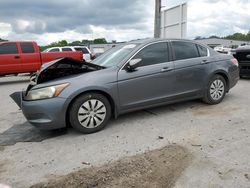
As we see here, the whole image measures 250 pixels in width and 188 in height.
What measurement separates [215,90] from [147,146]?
277 centimetres

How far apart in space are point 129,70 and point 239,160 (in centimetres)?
233

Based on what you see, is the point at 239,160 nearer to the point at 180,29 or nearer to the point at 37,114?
the point at 37,114

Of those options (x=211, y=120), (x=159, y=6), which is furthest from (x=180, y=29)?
(x=211, y=120)

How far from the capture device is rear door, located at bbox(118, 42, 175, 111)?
4.55 meters

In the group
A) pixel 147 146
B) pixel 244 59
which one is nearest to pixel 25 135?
pixel 147 146

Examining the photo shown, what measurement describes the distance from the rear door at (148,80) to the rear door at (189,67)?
193mm

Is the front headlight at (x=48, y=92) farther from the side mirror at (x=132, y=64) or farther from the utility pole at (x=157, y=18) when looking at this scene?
the utility pole at (x=157, y=18)

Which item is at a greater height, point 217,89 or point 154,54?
point 154,54

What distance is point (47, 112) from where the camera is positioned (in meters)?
4.03

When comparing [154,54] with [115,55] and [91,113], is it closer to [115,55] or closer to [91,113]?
[115,55]

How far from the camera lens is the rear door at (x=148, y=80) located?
4.55 meters

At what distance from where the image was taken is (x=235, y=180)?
2.77 m

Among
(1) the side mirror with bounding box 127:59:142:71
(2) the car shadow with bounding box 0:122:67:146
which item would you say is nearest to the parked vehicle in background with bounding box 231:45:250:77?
(1) the side mirror with bounding box 127:59:142:71

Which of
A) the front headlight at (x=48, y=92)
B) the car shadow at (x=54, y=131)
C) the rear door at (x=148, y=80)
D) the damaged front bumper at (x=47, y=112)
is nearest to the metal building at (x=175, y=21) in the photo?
the car shadow at (x=54, y=131)
